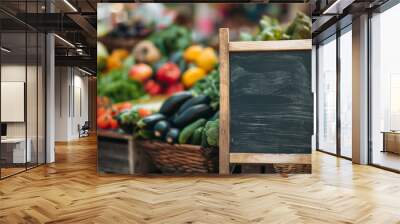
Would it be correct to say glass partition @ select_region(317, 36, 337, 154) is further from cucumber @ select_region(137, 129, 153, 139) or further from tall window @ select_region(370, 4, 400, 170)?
cucumber @ select_region(137, 129, 153, 139)

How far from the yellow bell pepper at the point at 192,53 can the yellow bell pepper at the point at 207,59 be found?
0.14 ft

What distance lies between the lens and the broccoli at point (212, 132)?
5.70 meters

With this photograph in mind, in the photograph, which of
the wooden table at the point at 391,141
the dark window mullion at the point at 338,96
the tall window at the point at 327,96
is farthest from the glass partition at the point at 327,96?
the wooden table at the point at 391,141

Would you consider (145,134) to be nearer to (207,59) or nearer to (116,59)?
(116,59)

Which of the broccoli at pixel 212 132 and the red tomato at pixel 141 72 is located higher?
the red tomato at pixel 141 72

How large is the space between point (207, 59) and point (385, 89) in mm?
3336

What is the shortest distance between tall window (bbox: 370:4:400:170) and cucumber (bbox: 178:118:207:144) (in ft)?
10.7

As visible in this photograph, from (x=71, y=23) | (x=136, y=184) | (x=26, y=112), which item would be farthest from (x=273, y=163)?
(x=71, y=23)

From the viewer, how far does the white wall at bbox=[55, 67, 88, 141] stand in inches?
575

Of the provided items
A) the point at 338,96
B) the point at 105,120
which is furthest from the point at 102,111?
the point at 338,96

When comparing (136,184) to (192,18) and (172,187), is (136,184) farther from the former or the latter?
(192,18)

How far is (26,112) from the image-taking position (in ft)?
21.8

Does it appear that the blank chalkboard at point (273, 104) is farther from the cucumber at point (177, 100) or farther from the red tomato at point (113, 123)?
the red tomato at point (113, 123)

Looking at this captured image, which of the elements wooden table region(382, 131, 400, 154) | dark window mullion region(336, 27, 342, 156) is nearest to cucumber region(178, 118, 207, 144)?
wooden table region(382, 131, 400, 154)
